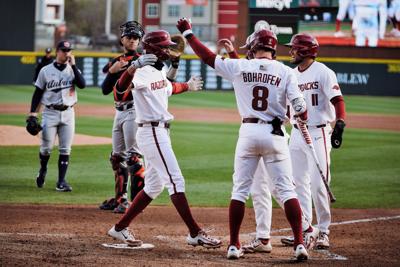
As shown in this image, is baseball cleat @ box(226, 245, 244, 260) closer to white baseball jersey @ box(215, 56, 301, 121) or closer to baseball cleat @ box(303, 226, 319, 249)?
baseball cleat @ box(303, 226, 319, 249)

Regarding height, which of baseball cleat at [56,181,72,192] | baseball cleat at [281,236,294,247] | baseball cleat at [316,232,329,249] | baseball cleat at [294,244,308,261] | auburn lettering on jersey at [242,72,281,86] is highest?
auburn lettering on jersey at [242,72,281,86]

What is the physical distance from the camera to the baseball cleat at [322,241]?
7309 millimetres

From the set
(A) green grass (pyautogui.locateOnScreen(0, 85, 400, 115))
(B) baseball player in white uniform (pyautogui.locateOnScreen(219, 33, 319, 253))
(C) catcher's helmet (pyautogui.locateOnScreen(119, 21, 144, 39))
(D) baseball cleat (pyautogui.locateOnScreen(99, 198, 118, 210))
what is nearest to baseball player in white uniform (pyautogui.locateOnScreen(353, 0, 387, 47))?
(A) green grass (pyautogui.locateOnScreen(0, 85, 400, 115))

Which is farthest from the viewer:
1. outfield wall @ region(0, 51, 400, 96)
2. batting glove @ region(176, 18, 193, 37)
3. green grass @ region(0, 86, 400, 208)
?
outfield wall @ region(0, 51, 400, 96)

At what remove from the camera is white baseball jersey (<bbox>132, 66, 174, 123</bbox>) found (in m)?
7.05

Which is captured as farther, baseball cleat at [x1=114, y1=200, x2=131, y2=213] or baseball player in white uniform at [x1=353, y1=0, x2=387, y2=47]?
baseball player in white uniform at [x1=353, y1=0, x2=387, y2=47]

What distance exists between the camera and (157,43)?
7.15 m

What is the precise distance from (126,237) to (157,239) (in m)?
0.51

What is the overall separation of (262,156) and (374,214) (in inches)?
131

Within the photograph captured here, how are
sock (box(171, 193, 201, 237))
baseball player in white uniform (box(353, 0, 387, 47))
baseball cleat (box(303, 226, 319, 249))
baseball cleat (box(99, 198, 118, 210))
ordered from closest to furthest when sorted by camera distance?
sock (box(171, 193, 201, 237))
baseball cleat (box(303, 226, 319, 249))
baseball cleat (box(99, 198, 118, 210))
baseball player in white uniform (box(353, 0, 387, 47))

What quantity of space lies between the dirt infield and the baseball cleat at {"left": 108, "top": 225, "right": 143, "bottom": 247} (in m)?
0.16

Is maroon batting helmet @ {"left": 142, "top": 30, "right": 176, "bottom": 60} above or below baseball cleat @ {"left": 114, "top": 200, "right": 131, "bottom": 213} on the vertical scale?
above

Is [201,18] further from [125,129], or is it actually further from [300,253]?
[300,253]

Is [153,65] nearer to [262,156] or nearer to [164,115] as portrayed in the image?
[164,115]
